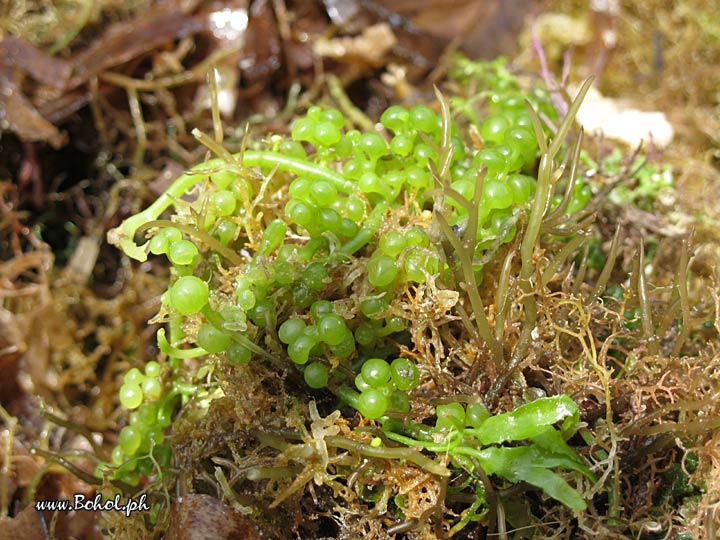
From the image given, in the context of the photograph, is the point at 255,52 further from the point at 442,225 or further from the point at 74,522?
the point at 74,522

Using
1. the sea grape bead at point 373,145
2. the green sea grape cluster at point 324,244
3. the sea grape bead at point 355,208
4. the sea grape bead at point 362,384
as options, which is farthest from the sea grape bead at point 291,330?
the sea grape bead at point 373,145

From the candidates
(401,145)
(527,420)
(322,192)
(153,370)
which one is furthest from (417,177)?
(153,370)

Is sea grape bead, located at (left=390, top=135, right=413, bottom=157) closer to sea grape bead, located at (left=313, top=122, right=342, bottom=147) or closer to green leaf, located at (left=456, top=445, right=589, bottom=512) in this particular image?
sea grape bead, located at (left=313, top=122, right=342, bottom=147)

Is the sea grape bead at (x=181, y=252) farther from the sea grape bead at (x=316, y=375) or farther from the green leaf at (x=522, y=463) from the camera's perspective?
the green leaf at (x=522, y=463)

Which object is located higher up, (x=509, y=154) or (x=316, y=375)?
(x=509, y=154)

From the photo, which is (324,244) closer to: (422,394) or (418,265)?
(418,265)
